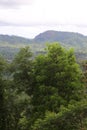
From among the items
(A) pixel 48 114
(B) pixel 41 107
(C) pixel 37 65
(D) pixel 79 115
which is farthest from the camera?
(C) pixel 37 65

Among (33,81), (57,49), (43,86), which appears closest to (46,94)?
(43,86)

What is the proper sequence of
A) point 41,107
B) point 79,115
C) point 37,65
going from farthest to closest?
point 37,65
point 41,107
point 79,115

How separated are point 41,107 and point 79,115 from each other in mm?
8080

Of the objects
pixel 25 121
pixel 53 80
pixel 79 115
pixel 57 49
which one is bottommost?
pixel 25 121

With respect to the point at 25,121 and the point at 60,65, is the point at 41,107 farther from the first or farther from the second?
the point at 60,65

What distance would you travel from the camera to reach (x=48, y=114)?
101 feet

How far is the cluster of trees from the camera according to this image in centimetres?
3347

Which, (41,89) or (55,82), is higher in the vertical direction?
(55,82)

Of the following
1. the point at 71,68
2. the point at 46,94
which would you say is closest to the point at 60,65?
the point at 71,68

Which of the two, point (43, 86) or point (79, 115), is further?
point (43, 86)

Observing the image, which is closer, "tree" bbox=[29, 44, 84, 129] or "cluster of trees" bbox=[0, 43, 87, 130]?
"cluster of trees" bbox=[0, 43, 87, 130]

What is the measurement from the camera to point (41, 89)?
3547 cm

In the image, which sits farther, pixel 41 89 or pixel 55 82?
pixel 55 82

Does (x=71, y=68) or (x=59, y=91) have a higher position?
Result: (x=71, y=68)
